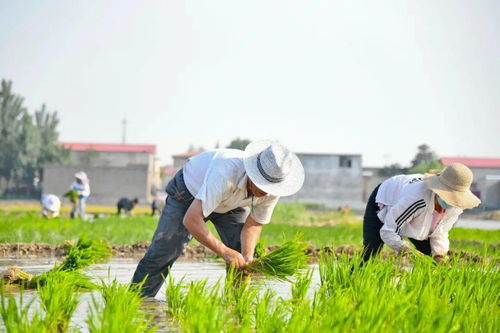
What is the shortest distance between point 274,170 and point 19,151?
52.9 m

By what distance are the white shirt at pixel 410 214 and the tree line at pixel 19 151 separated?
162ft

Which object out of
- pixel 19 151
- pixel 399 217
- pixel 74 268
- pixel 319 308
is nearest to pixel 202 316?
pixel 319 308

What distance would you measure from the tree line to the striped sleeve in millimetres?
49766

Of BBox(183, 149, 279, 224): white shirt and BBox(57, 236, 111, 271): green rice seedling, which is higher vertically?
BBox(183, 149, 279, 224): white shirt

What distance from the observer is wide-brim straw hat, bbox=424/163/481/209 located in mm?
5105

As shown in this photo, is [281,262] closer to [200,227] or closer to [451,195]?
[200,227]

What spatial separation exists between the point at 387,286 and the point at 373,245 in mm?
1368

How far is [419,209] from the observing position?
529cm

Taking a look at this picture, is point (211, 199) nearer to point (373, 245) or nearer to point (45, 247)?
point (373, 245)

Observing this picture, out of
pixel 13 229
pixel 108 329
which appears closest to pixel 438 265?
pixel 108 329

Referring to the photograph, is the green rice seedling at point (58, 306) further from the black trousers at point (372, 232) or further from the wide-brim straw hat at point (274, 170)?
the black trousers at point (372, 232)

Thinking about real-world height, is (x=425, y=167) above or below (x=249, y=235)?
above

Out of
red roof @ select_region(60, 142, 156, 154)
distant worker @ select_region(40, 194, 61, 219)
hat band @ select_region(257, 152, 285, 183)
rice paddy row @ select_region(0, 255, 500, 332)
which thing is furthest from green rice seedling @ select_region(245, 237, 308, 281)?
red roof @ select_region(60, 142, 156, 154)

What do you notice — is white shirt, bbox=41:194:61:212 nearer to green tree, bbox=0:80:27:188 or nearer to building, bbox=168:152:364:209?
building, bbox=168:152:364:209
